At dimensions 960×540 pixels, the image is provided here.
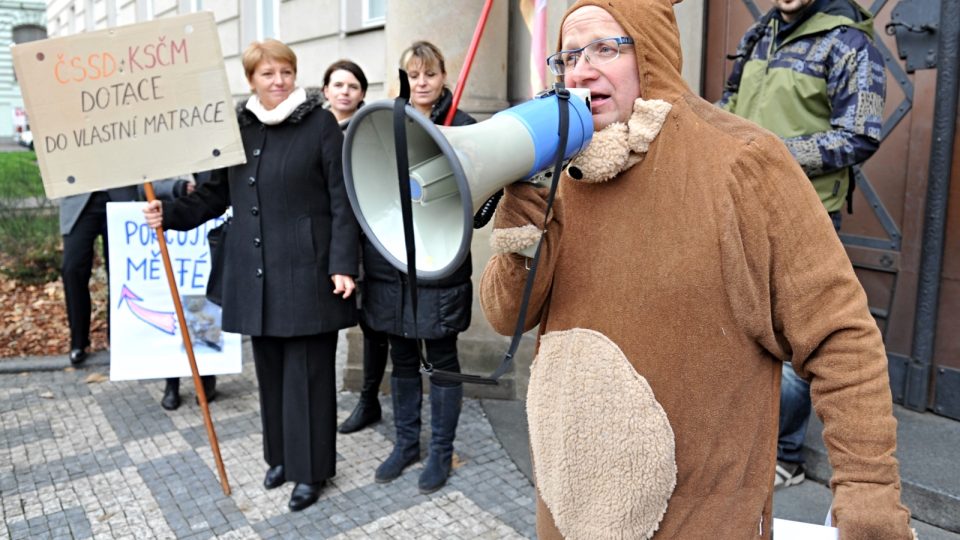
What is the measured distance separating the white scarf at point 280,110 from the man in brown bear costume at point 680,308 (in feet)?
6.89

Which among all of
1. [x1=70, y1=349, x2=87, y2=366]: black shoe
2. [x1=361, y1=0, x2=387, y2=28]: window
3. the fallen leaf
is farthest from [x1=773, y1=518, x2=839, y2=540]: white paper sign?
[x1=361, y1=0, x2=387, y2=28]: window

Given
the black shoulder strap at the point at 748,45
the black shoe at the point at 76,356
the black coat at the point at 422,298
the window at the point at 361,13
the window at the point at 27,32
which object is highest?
the window at the point at 27,32

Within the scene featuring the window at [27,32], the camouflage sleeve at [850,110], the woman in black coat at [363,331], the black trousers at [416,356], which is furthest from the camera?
the window at [27,32]

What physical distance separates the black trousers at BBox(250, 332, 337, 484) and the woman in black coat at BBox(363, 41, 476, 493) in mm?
313

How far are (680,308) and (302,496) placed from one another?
2.61 meters

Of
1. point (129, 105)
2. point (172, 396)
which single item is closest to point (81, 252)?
point (172, 396)

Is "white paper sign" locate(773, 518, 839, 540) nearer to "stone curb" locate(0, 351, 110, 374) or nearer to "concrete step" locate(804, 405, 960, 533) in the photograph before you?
"concrete step" locate(804, 405, 960, 533)

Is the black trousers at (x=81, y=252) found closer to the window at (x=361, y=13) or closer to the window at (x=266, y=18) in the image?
the window at (x=361, y=13)

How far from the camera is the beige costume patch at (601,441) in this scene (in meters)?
1.57

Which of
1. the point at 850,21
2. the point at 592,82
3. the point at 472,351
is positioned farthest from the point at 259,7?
the point at 592,82

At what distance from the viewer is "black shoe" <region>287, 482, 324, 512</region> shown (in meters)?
3.62

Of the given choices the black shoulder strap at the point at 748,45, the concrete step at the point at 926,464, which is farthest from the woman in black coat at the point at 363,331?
the concrete step at the point at 926,464

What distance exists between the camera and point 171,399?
4.95m

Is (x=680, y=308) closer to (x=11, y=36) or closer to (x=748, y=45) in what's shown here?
(x=748, y=45)
